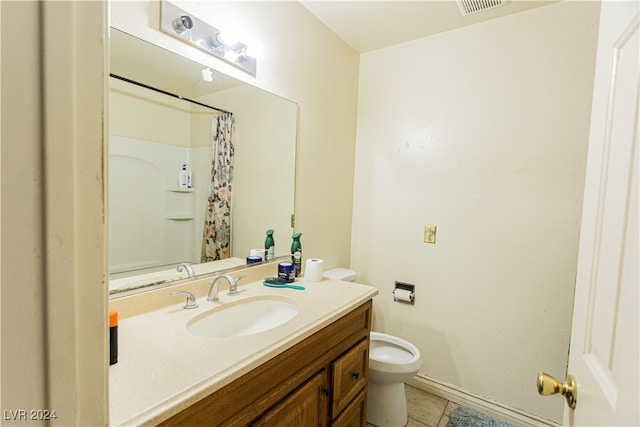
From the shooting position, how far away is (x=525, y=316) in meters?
1.77

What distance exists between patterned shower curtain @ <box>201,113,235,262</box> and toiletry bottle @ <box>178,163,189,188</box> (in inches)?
5.5

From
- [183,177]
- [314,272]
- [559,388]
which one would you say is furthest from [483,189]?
[183,177]

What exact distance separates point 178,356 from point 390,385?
1.29m

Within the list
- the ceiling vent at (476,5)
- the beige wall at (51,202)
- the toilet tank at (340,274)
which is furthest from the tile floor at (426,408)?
the ceiling vent at (476,5)

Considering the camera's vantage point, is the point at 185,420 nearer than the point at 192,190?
Yes

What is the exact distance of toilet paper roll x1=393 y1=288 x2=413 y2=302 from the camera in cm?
207

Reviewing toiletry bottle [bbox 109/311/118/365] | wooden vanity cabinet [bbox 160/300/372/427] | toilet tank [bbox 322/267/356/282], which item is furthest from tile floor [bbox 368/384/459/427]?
toiletry bottle [bbox 109/311/118/365]

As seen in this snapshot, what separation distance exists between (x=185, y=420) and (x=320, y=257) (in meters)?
1.39

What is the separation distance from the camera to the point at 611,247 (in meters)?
0.55

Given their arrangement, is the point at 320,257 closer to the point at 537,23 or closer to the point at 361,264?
the point at 361,264

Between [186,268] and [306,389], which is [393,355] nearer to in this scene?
[306,389]

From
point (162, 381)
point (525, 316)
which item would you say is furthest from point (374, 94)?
point (162, 381)

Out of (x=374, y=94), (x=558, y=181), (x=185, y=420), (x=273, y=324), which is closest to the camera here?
(x=185, y=420)

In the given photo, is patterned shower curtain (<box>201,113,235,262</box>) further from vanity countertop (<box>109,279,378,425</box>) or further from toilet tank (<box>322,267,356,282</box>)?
toilet tank (<box>322,267,356,282</box>)
